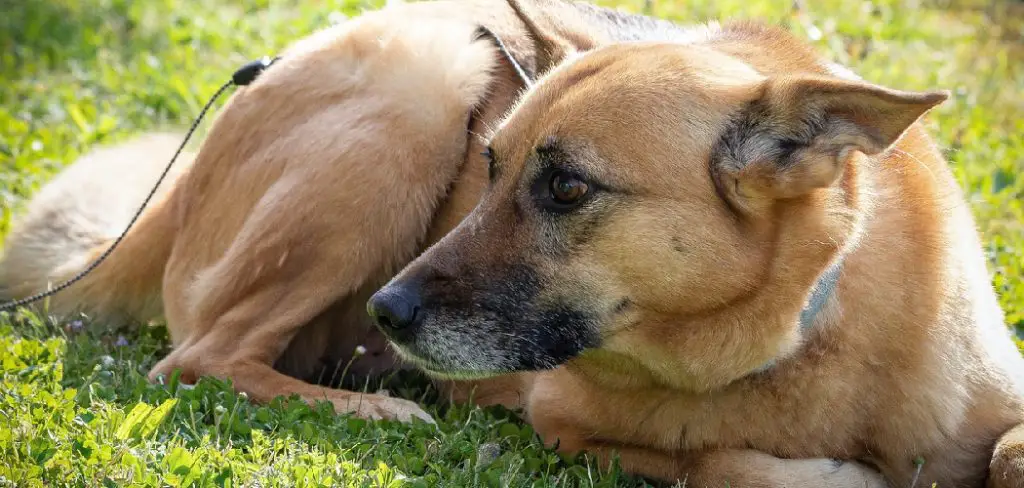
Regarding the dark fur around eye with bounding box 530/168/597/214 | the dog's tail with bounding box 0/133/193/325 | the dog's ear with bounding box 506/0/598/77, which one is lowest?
the dog's tail with bounding box 0/133/193/325

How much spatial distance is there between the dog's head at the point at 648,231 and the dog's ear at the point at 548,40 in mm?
541

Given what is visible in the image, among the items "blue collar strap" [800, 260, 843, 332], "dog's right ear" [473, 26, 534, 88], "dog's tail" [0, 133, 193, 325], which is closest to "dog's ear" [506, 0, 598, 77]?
"dog's right ear" [473, 26, 534, 88]

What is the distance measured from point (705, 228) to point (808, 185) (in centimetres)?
29

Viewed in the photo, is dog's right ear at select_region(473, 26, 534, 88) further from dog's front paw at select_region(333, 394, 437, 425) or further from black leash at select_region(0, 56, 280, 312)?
dog's front paw at select_region(333, 394, 437, 425)

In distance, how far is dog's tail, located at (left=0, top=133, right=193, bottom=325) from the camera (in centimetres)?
458

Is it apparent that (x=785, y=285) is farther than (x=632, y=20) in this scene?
No

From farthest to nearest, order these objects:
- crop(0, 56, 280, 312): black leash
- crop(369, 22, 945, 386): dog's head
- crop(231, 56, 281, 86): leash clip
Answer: crop(231, 56, 281, 86): leash clip
crop(0, 56, 280, 312): black leash
crop(369, 22, 945, 386): dog's head

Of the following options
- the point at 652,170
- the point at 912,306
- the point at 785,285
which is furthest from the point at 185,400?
the point at 912,306

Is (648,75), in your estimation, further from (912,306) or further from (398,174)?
(398,174)

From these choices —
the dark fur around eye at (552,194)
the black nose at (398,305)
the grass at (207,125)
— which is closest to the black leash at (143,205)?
the grass at (207,125)

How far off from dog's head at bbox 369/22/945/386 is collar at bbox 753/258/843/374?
0.05 metres

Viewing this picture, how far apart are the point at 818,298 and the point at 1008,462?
704 mm

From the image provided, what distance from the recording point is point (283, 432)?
338 cm

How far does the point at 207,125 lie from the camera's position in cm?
577
